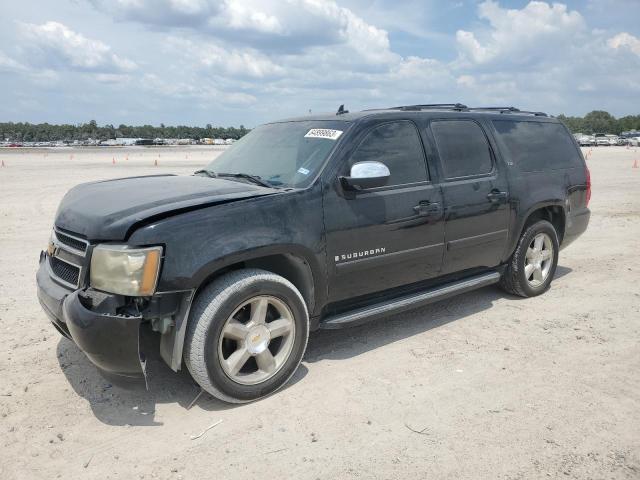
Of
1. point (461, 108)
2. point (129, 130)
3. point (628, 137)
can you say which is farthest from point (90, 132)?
point (461, 108)

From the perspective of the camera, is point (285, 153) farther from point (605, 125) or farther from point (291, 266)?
point (605, 125)

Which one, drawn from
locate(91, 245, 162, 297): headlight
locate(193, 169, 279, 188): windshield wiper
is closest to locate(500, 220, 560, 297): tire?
locate(193, 169, 279, 188): windshield wiper

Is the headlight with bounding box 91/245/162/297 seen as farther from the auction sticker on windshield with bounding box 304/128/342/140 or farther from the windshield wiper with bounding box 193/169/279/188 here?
the auction sticker on windshield with bounding box 304/128/342/140

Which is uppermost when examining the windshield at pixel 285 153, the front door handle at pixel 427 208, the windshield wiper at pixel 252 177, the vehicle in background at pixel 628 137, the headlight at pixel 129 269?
the vehicle in background at pixel 628 137

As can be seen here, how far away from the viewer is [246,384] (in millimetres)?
3377

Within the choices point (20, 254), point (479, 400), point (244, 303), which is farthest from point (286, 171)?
point (20, 254)

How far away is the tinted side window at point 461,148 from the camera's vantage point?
455 cm

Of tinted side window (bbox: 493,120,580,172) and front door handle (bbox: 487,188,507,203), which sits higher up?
tinted side window (bbox: 493,120,580,172)

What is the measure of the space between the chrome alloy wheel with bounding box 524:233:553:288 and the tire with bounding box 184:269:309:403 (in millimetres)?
2979

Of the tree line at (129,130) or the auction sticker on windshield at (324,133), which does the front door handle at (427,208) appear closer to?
the auction sticker on windshield at (324,133)

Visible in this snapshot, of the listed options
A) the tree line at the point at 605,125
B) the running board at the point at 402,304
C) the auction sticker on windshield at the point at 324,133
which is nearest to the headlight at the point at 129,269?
the running board at the point at 402,304

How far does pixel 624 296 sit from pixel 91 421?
5.25 meters

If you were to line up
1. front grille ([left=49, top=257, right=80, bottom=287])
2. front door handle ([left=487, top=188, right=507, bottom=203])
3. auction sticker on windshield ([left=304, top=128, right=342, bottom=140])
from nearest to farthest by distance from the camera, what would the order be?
front grille ([left=49, top=257, right=80, bottom=287])
auction sticker on windshield ([left=304, top=128, right=342, bottom=140])
front door handle ([left=487, top=188, right=507, bottom=203])

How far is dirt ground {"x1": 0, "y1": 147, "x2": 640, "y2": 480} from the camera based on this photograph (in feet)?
9.17
